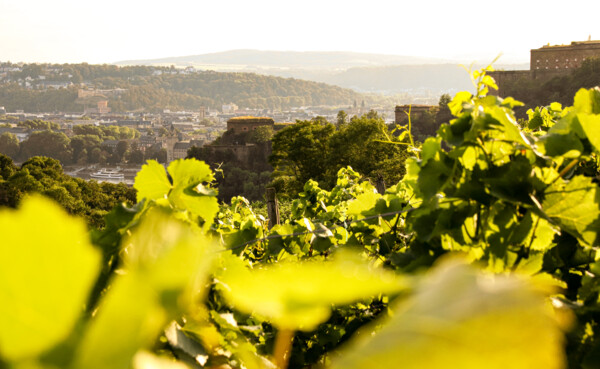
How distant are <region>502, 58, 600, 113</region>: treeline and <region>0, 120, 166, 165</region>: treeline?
67.0 feet

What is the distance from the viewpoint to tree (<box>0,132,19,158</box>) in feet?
116

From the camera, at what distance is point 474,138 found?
0.48m

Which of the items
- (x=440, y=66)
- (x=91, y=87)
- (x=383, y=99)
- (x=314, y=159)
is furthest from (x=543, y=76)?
(x=440, y=66)

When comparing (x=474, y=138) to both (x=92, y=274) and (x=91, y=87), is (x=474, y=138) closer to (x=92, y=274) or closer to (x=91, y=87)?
(x=92, y=274)

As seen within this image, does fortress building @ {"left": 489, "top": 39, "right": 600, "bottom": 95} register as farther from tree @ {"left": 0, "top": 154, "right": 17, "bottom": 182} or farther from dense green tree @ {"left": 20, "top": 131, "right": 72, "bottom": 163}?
dense green tree @ {"left": 20, "top": 131, "right": 72, "bottom": 163}

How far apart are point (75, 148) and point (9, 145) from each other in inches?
152

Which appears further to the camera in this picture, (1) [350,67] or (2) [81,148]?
(1) [350,67]

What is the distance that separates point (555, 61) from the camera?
2694cm

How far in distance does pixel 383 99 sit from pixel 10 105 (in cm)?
3943

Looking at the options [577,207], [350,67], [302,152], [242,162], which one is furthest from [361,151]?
[350,67]

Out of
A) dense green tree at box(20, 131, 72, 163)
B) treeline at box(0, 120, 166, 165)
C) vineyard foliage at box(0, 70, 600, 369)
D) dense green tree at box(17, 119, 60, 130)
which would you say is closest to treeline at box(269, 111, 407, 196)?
vineyard foliage at box(0, 70, 600, 369)

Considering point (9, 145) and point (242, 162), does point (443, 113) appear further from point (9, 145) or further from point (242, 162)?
point (9, 145)

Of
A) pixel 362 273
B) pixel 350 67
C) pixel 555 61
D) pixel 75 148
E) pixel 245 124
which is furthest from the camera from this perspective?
pixel 350 67

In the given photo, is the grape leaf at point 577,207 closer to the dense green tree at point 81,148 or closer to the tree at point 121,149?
the tree at point 121,149
